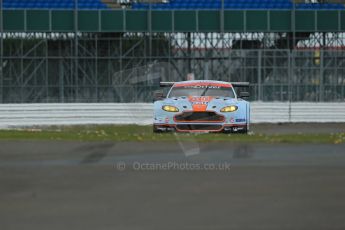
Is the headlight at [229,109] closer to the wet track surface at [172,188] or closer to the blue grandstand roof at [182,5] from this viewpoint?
the wet track surface at [172,188]

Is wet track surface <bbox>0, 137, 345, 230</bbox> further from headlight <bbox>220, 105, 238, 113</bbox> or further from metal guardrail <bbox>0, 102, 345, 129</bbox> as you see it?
metal guardrail <bbox>0, 102, 345, 129</bbox>

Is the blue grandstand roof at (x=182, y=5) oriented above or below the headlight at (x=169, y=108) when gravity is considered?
above

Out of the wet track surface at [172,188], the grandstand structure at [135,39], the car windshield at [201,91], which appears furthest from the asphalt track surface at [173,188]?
the grandstand structure at [135,39]

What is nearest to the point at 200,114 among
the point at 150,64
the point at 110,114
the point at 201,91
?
the point at 201,91

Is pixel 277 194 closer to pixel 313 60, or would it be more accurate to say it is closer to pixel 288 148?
pixel 288 148

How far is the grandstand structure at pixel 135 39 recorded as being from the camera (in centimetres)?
3703

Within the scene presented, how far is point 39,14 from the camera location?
39.2 m

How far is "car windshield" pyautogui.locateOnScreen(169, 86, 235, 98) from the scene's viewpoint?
17.2 meters

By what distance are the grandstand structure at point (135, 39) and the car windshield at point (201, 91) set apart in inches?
708

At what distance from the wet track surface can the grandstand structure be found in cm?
2388

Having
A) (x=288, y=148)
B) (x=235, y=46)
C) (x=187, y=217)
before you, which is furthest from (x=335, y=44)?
(x=187, y=217)

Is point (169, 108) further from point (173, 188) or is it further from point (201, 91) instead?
point (173, 188)

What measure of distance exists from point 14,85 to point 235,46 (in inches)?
494

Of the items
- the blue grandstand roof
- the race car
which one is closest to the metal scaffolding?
the blue grandstand roof
